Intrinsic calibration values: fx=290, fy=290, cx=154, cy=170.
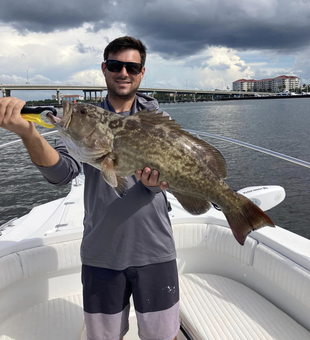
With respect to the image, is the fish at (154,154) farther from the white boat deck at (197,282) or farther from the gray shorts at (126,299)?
the white boat deck at (197,282)

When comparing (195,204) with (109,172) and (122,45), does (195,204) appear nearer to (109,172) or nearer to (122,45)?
(109,172)

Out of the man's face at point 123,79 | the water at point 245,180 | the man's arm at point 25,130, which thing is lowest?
the water at point 245,180

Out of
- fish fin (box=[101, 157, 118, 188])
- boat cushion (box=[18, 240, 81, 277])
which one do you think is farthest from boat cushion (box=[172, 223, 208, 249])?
fish fin (box=[101, 157, 118, 188])

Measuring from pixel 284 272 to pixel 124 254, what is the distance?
7.66 ft

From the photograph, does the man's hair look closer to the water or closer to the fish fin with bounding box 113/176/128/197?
the fish fin with bounding box 113/176/128/197

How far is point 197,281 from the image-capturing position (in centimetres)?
471

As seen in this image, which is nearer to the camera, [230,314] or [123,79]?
[123,79]

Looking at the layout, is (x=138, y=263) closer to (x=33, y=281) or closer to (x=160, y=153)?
(x=160, y=153)

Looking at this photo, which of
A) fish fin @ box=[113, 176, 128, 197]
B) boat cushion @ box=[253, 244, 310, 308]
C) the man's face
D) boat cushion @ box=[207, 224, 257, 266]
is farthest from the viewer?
boat cushion @ box=[207, 224, 257, 266]

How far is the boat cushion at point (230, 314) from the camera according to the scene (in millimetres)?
3619

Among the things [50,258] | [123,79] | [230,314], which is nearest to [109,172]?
[123,79]

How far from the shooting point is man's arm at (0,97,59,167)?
2.07 meters

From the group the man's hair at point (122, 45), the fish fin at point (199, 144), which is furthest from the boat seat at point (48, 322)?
the man's hair at point (122, 45)

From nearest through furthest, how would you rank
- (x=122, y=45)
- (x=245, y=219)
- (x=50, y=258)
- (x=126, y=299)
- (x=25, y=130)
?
(x=25, y=130) → (x=245, y=219) → (x=126, y=299) → (x=122, y=45) → (x=50, y=258)
